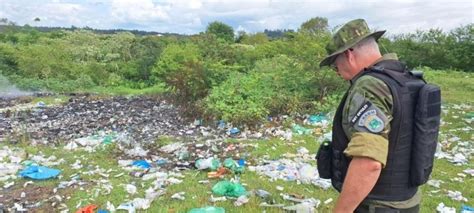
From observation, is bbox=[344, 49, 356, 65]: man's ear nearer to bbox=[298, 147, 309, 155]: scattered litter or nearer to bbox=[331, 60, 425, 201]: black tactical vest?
bbox=[331, 60, 425, 201]: black tactical vest

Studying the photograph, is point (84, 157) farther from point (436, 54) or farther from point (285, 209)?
point (436, 54)

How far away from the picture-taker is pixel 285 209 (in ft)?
13.5

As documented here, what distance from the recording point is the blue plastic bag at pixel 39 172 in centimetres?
542

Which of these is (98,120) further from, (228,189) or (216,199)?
(216,199)

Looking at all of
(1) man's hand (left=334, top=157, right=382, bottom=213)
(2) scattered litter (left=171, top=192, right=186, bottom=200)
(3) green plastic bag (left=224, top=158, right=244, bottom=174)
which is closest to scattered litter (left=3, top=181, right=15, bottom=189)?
(2) scattered litter (left=171, top=192, right=186, bottom=200)

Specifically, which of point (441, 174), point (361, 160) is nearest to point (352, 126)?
point (361, 160)

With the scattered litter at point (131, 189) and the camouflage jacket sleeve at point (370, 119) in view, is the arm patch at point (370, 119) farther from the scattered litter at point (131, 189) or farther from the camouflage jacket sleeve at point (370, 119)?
the scattered litter at point (131, 189)

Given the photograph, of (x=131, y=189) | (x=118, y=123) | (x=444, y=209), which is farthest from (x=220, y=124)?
(x=444, y=209)

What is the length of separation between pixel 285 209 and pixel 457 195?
81.4 inches

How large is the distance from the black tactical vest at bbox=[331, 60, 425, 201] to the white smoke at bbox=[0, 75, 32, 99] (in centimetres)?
1669

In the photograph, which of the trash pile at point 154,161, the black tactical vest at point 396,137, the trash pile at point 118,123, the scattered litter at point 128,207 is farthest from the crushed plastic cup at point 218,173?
the black tactical vest at point 396,137

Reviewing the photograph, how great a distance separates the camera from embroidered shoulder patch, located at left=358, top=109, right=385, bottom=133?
1.80 metres

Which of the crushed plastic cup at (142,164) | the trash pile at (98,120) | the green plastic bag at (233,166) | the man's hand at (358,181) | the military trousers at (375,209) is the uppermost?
the man's hand at (358,181)

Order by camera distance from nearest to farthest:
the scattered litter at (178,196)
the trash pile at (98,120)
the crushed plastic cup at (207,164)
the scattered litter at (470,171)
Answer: the scattered litter at (178,196) < the scattered litter at (470,171) < the crushed plastic cup at (207,164) < the trash pile at (98,120)
